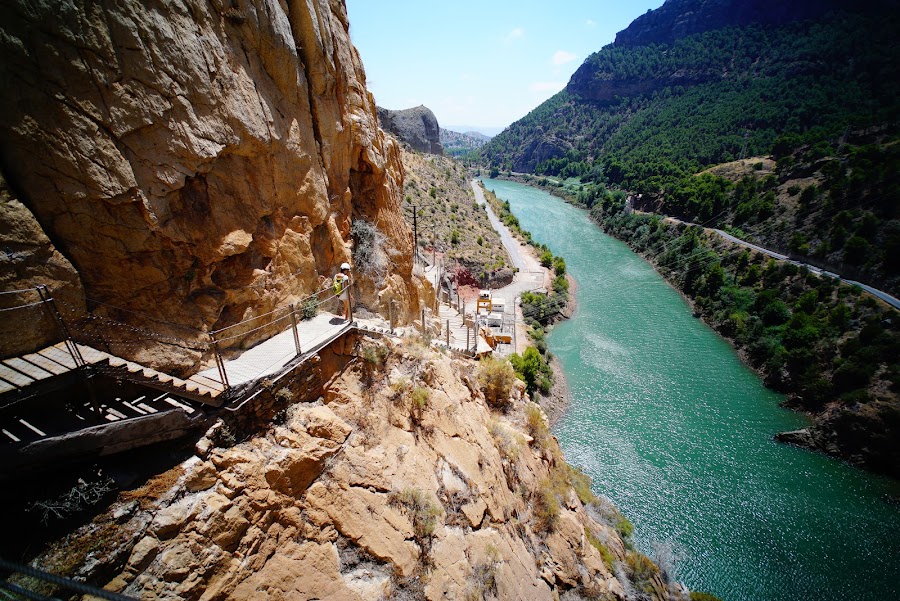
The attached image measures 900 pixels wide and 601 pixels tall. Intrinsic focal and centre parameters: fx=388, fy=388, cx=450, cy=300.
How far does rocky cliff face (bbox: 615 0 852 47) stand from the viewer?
11488 cm

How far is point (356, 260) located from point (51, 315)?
785 cm

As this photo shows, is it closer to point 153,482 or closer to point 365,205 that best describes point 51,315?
point 153,482

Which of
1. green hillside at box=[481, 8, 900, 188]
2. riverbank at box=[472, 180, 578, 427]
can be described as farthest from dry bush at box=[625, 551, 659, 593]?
green hillside at box=[481, 8, 900, 188]

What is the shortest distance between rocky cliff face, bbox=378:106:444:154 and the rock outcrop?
238 ft

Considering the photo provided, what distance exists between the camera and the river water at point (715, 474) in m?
19.9

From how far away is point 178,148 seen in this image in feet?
23.2

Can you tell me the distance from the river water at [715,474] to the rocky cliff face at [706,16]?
13548 centimetres

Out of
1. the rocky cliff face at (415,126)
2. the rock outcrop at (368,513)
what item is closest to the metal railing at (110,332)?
the rock outcrop at (368,513)

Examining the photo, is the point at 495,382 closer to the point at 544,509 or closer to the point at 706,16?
the point at 544,509

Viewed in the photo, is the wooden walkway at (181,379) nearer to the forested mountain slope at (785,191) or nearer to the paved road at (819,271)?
the forested mountain slope at (785,191)

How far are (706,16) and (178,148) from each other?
203 meters

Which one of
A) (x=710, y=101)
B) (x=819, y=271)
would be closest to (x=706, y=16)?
(x=710, y=101)

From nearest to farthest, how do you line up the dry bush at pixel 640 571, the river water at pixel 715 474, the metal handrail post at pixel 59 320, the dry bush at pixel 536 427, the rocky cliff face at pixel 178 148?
the metal handrail post at pixel 59 320, the rocky cliff face at pixel 178 148, the dry bush at pixel 640 571, the dry bush at pixel 536 427, the river water at pixel 715 474

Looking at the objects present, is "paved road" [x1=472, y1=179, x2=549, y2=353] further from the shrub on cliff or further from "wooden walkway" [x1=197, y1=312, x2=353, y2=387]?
"wooden walkway" [x1=197, y1=312, x2=353, y2=387]
